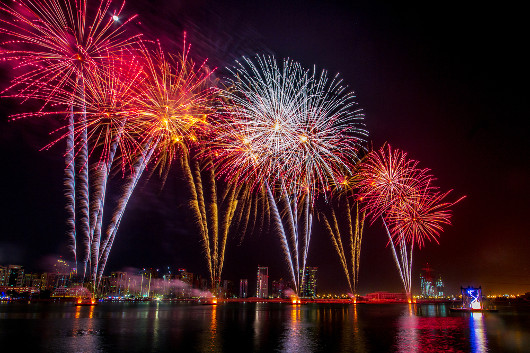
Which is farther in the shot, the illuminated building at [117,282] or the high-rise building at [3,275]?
the illuminated building at [117,282]

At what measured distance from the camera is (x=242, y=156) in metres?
21.0

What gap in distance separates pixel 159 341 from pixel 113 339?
2027 mm

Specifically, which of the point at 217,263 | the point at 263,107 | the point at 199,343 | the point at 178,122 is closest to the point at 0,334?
the point at 199,343

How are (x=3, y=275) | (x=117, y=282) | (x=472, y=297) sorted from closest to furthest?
(x=472, y=297) → (x=3, y=275) → (x=117, y=282)

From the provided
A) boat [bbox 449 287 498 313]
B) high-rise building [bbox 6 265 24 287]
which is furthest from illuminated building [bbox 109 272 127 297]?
boat [bbox 449 287 498 313]

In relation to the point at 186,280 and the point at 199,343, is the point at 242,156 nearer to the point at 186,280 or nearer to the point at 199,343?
the point at 199,343

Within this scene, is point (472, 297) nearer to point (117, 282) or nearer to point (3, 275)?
point (117, 282)

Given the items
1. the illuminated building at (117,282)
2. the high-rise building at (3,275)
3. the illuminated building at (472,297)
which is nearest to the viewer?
the illuminated building at (472,297)

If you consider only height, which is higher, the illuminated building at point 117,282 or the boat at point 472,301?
the boat at point 472,301

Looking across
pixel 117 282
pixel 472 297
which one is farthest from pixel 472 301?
pixel 117 282

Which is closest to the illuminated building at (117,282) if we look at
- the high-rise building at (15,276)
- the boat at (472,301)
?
the high-rise building at (15,276)

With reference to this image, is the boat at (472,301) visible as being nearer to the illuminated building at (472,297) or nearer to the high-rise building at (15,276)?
the illuminated building at (472,297)

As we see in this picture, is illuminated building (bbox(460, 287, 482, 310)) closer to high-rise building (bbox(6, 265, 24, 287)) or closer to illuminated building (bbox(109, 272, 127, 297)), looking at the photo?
illuminated building (bbox(109, 272, 127, 297))

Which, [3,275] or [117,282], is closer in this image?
[3,275]
